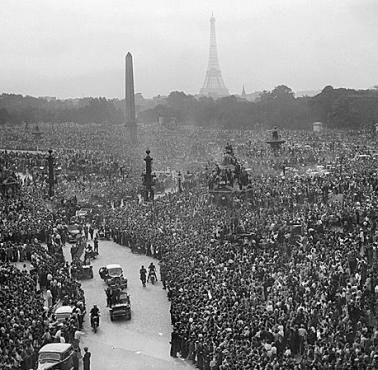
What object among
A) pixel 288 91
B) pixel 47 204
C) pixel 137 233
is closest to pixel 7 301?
pixel 137 233

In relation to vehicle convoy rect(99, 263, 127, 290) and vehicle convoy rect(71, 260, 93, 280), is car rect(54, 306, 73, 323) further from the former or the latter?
vehicle convoy rect(71, 260, 93, 280)

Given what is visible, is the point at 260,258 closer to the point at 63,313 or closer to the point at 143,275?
the point at 143,275

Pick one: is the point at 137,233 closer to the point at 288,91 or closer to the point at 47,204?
the point at 47,204

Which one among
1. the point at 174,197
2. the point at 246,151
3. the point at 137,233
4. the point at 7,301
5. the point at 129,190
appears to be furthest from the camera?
the point at 246,151

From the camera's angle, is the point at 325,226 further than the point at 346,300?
Yes

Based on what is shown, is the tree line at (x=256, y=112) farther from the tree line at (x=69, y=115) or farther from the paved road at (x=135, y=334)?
the paved road at (x=135, y=334)

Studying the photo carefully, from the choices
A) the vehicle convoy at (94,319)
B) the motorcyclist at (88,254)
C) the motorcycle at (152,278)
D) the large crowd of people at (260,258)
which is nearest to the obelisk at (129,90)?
the large crowd of people at (260,258)
